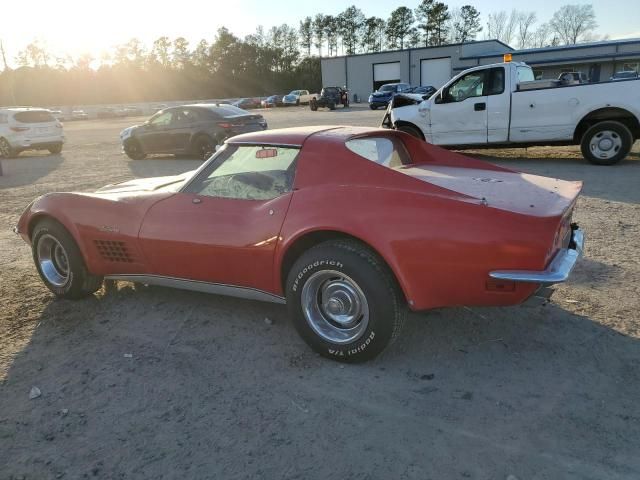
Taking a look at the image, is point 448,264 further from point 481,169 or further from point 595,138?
point 595,138

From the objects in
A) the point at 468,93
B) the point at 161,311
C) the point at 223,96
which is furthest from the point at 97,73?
the point at 161,311

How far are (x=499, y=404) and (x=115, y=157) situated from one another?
15420mm

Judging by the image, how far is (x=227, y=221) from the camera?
11.6ft

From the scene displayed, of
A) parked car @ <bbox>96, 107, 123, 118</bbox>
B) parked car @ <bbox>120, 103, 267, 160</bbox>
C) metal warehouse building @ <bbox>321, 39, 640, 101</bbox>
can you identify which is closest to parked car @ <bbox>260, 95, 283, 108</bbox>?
metal warehouse building @ <bbox>321, 39, 640, 101</bbox>

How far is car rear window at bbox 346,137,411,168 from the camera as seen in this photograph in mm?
3686

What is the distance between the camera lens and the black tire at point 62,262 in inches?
165

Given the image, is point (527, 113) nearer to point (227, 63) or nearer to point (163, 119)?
point (163, 119)

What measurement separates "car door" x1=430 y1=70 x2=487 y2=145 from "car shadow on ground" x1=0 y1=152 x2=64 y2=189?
9114mm

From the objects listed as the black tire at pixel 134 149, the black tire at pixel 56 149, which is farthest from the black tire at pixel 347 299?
the black tire at pixel 56 149

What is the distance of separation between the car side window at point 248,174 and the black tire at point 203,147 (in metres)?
9.67

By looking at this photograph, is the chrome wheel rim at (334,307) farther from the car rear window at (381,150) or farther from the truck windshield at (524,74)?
the truck windshield at (524,74)

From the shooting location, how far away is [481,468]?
2307 mm

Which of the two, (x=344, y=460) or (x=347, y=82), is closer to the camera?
(x=344, y=460)

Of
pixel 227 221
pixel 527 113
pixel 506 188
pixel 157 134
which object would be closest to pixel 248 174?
pixel 227 221
